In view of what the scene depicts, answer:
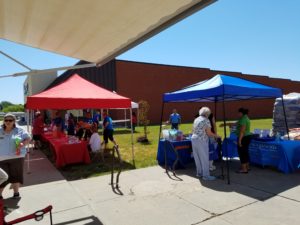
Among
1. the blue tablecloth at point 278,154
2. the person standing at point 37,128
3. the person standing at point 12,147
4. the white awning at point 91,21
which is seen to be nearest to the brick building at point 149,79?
the person standing at point 37,128

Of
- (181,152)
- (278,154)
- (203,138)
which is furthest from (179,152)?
(278,154)

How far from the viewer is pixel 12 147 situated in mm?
4832

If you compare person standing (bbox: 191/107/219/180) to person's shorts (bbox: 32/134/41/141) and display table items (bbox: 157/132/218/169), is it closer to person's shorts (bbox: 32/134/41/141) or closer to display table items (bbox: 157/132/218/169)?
display table items (bbox: 157/132/218/169)

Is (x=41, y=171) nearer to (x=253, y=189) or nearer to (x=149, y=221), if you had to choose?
(x=149, y=221)

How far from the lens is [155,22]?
2682 millimetres

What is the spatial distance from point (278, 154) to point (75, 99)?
591 cm

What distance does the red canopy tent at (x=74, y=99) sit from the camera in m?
7.88

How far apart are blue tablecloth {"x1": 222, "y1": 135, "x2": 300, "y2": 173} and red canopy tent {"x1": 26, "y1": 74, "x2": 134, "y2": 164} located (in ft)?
12.6

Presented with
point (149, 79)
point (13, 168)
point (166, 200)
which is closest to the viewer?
point (13, 168)

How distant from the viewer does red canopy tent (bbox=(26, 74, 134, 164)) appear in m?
7.88

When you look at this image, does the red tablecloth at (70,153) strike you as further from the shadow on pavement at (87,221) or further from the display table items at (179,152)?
the shadow on pavement at (87,221)

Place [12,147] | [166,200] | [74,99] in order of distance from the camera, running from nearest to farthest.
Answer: [12,147] → [166,200] → [74,99]

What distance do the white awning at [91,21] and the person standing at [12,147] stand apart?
1.85 m

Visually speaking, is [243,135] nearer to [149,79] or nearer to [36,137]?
[36,137]
